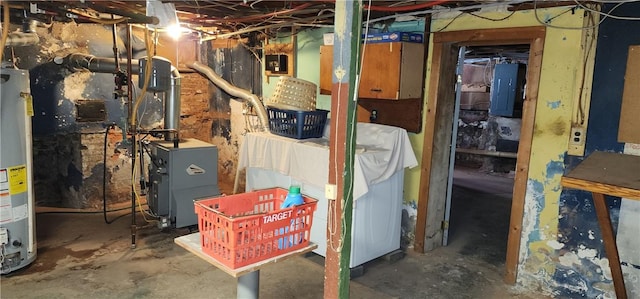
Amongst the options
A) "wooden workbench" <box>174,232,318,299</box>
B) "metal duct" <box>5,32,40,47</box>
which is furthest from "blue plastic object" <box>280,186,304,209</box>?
"metal duct" <box>5,32,40,47</box>

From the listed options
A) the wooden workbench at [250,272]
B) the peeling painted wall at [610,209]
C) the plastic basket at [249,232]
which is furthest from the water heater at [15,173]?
the peeling painted wall at [610,209]

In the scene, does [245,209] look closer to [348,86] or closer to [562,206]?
[348,86]

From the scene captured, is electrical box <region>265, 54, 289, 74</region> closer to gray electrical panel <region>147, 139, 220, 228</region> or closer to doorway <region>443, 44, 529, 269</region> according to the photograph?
gray electrical panel <region>147, 139, 220, 228</region>

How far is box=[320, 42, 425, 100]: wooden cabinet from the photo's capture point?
345 cm

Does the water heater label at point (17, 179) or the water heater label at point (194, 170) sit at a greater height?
the water heater label at point (17, 179)

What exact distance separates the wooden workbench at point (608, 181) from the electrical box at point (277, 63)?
129 inches

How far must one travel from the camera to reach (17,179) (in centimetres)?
312

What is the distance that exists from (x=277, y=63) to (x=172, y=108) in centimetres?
127

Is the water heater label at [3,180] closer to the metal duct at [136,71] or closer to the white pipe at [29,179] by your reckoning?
the white pipe at [29,179]

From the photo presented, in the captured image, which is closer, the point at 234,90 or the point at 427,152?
the point at 427,152

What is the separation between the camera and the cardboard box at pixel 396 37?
343cm

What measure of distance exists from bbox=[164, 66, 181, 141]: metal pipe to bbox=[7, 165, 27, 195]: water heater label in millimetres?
1381

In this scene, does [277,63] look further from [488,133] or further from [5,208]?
[488,133]

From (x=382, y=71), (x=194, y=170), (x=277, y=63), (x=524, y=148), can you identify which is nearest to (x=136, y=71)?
(x=194, y=170)
